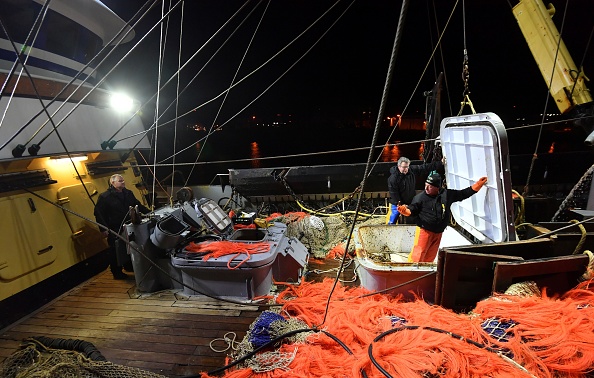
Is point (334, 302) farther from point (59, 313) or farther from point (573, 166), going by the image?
point (573, 166)

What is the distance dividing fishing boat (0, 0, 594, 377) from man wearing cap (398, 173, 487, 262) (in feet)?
1.00

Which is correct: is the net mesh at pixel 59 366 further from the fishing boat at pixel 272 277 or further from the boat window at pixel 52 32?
the boat window at pixel 52 32

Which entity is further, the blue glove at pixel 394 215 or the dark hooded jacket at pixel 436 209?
the blue glove at pixel 394 215

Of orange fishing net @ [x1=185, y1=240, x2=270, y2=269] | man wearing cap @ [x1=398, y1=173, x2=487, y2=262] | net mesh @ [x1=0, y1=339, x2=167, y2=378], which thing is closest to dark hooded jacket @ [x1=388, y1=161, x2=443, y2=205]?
man wearing cap @ [x1=398, y1=173, x2=487, y2=262]

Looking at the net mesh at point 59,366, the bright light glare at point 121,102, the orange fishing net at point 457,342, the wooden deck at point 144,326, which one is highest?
the bright light glare at point 121,102

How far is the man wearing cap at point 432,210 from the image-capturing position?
3759 mm

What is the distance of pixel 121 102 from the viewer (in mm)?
6770

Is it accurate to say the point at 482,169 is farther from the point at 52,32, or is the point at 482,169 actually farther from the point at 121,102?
the point at 52,32

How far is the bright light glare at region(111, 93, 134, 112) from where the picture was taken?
6.62 m

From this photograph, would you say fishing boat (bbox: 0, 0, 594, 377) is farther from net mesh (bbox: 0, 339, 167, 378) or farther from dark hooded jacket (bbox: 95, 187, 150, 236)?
dark hooded jacket (bbox: 95, 187, 150, 236)

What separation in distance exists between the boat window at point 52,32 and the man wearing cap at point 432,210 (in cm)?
727

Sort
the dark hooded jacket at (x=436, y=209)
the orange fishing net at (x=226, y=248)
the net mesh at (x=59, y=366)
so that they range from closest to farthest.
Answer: the net mesh at (x=59, y=366), the dark hooded jacket at (x=436, y=209), the orange fishing net at (x=226, y=248)

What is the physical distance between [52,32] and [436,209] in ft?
26.0

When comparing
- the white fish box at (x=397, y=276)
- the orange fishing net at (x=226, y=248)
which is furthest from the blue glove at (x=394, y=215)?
the orange fishing net at (x=226, y=248)
